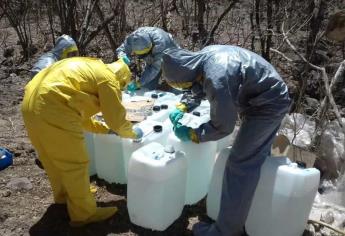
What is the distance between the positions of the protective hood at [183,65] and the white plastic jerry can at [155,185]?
0.60 m

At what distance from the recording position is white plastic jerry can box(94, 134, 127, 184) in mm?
3729

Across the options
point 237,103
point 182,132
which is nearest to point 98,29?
point 182,132

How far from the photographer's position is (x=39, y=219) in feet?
11.6

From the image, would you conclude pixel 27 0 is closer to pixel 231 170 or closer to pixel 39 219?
pixel 39 219

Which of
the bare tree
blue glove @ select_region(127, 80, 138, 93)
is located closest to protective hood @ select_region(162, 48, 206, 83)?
blue glove @ select_region(127, 80, 138, 93)

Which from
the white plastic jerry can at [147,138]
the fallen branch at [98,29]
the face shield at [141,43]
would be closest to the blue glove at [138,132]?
the white plastic jerry can at [147,138]

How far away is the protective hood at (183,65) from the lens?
2885 mm

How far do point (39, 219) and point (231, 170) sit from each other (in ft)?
5.34

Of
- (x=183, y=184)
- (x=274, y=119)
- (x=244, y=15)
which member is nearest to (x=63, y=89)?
(x=183, y=184)

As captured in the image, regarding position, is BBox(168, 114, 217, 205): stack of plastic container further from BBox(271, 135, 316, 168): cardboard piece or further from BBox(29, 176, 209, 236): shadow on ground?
BBox(271, 135, 316, 168): cardboard piece

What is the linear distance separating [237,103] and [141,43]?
9.40 feet

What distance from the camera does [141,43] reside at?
5.53m

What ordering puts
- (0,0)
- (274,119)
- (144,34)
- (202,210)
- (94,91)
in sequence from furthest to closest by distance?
(0,0), (144,34), (202,210), (94,91), (274,119)

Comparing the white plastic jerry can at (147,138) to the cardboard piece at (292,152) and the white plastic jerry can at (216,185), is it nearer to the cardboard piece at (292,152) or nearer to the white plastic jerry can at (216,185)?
the white plastic jerry can at (216,185)
